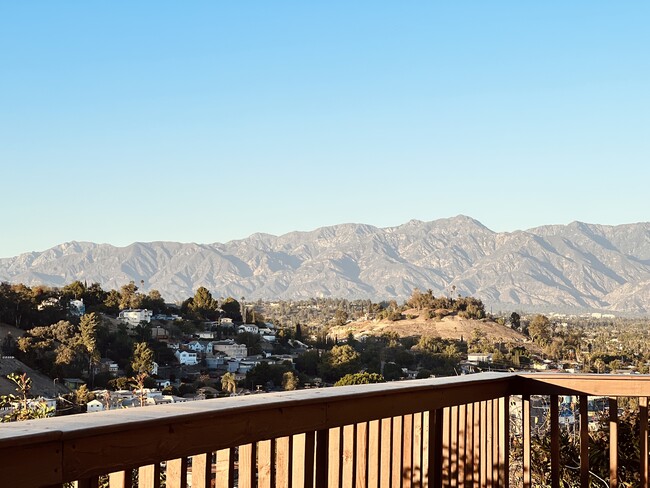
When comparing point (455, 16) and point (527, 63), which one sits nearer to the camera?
point (455, 16)

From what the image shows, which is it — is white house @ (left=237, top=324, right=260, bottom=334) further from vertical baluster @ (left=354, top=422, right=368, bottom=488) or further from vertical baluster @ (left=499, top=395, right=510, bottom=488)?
vertical baluster @ (left=354, top=422, right=368, bottom=488)

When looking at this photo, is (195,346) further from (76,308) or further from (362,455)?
(362,455)

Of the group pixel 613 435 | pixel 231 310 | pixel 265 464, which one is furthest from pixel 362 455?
pixel 231 310

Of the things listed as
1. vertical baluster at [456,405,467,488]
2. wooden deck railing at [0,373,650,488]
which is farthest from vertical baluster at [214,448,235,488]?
vertical baluster at [456,405,467,488]

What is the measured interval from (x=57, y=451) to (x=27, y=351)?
43279mm

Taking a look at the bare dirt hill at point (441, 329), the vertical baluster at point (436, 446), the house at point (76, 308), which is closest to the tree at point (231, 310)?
the bare dirt hill at point (441, 329)

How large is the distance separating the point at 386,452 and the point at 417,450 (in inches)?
10.1

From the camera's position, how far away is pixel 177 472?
1.68 meters

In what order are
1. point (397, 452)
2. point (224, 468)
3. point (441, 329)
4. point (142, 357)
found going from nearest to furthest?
point (224, 468) < point (397, 452) < point (142, 357) < point (441, 329)

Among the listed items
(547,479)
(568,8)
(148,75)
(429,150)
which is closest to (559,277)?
(429,150)

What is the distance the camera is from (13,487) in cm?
134

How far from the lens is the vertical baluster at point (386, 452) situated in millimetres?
2434

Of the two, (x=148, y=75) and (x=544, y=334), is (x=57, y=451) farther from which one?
(x=148, y=75)

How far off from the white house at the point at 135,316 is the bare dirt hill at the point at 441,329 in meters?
14.7
